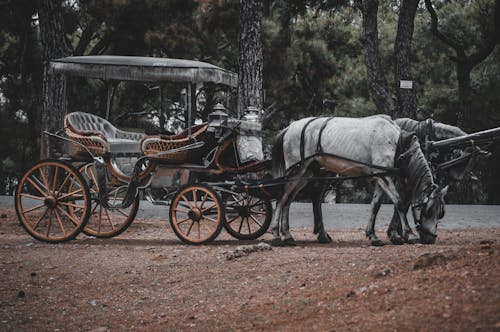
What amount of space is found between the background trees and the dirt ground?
9241 millimetres

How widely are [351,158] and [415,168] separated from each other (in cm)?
84

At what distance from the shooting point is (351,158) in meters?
9.71

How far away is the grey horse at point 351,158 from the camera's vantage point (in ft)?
30.6

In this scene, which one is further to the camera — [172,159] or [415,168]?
[172,159]

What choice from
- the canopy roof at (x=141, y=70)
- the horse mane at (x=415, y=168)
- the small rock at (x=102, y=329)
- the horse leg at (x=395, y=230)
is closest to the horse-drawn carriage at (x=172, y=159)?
the canopy roof at (x=141, y=70)

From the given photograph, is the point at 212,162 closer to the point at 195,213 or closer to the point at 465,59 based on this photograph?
the point at 195,213

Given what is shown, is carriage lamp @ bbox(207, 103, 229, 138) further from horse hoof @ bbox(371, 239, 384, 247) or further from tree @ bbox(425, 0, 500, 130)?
tree @ bbox(425, 0, 500, 130)

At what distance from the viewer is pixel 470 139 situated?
9.56m

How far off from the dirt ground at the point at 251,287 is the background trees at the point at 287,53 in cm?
924

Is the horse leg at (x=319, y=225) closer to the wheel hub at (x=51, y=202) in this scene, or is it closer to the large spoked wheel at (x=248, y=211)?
the large spoked wheel at (x=248, y=211)

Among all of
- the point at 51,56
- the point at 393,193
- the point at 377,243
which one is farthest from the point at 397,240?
the point at 51,56

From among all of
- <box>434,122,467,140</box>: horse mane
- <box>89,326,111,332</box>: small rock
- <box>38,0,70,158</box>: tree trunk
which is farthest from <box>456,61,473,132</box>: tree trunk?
<box>89,326,111,332</box>: small rock

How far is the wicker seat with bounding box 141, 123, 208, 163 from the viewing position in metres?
10.7

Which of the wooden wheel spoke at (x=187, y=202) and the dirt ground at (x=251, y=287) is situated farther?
the wooden wheel spoke at (x=187, y=202)
